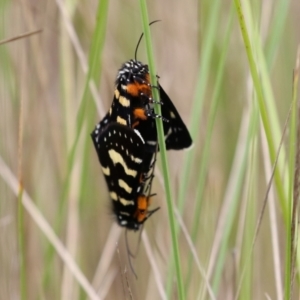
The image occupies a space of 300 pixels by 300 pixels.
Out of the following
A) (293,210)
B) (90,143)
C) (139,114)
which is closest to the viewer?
(293,210)

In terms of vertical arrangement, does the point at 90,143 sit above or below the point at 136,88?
below

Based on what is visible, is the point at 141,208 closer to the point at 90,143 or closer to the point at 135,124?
the point at 135,124

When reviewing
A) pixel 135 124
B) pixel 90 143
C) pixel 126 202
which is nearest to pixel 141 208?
pixel 126 202

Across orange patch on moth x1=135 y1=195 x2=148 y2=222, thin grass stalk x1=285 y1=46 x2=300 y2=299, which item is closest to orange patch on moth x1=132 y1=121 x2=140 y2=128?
orange patch on moth x1=135 y1=195 x2=148 y2=222

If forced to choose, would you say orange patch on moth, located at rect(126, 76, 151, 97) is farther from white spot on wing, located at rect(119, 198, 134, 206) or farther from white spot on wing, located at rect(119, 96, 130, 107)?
white spot on wing, located at rect(119, 198, 134, 206)

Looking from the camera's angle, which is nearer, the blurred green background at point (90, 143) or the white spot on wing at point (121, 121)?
the white spot on wing at point (121, 121)

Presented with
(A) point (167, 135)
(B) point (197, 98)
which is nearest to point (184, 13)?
(B) point (197, 98)

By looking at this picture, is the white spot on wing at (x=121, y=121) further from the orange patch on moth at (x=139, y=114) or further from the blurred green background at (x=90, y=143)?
the blurred green background at (x=90, y=143)

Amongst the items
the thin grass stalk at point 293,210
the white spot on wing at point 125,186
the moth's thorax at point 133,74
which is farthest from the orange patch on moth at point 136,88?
the thin grass stalk at point 293,210

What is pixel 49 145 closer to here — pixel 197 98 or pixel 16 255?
pixel 16 255
